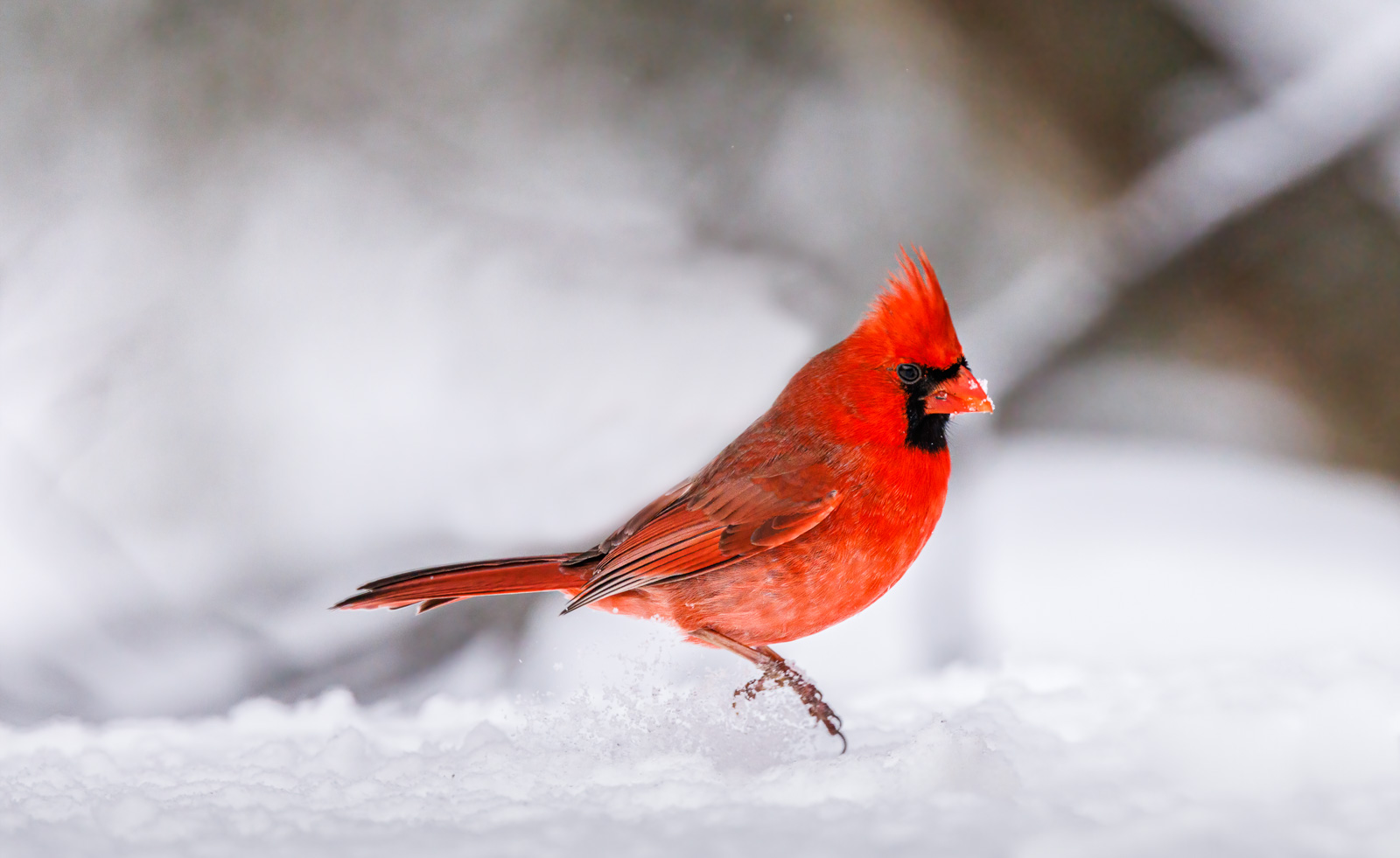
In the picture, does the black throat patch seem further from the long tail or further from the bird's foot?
the long tail

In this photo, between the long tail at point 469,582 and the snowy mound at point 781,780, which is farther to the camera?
the long tail at point 469,582

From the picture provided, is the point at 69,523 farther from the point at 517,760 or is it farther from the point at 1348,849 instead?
the point at 1348,849

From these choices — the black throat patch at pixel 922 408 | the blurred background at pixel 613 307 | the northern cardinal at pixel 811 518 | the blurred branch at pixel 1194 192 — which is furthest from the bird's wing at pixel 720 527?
the blurred branch at pixel 1194 192

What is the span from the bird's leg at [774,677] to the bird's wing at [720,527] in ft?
0.29

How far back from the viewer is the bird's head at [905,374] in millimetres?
1269

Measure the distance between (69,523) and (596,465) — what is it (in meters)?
0.85

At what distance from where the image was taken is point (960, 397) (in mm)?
1260

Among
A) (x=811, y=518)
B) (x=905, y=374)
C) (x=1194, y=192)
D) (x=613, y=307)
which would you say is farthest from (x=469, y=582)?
(x=1194, y=192)

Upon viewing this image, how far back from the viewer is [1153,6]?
1.64 metres

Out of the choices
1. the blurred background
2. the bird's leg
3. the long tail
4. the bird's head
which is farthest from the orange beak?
the blurred background

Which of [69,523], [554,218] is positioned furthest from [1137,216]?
[69,523]

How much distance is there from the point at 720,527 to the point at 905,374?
273mm

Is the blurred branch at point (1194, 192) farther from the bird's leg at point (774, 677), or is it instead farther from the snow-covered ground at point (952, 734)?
the bird's leg at point (774, 677)

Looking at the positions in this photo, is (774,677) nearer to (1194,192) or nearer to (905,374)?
(905,374)
